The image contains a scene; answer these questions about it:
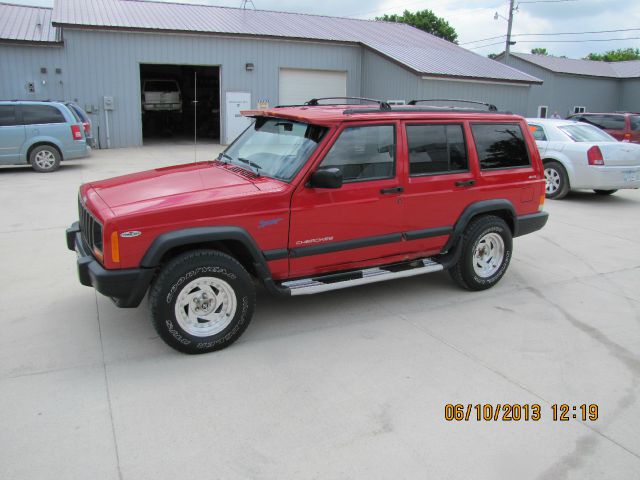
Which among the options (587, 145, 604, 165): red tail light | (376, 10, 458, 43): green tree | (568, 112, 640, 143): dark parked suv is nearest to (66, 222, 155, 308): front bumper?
(587, 145, 604, 165): red tail light

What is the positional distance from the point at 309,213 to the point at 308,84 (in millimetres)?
19661

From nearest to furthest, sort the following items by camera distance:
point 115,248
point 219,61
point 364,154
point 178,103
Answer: point 115,248
point 364,154
point 219,61
point 178,103

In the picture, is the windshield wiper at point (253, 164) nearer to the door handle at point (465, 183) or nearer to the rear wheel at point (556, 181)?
the door handle at point (465, 183)

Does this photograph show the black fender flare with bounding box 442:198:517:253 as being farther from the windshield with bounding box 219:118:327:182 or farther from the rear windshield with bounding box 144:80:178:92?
the rear windshield with bounding box 144:80:178:92

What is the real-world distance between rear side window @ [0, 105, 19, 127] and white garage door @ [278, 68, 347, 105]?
1160cm

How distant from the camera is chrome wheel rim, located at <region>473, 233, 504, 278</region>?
5616 millimetres

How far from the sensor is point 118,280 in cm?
378

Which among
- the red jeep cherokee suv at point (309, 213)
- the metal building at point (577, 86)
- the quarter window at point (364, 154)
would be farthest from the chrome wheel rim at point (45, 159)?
the metal building at point (577, 86)

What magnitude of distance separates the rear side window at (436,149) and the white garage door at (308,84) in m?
17.7

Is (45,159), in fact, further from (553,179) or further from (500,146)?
(553,179)

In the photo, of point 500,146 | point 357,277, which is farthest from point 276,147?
point 500,146

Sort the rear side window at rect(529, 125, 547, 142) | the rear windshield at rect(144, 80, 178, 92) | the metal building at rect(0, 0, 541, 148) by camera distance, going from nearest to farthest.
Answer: the rear side window at rect(529, 125, 547, 142)
the metal building at rect(0, 0, 541, 148)
the rear windshield at rect(144, 80, 178, 92)

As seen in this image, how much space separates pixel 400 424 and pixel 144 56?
19333mm

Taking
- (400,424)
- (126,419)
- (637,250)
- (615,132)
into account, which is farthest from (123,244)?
(615,132)
